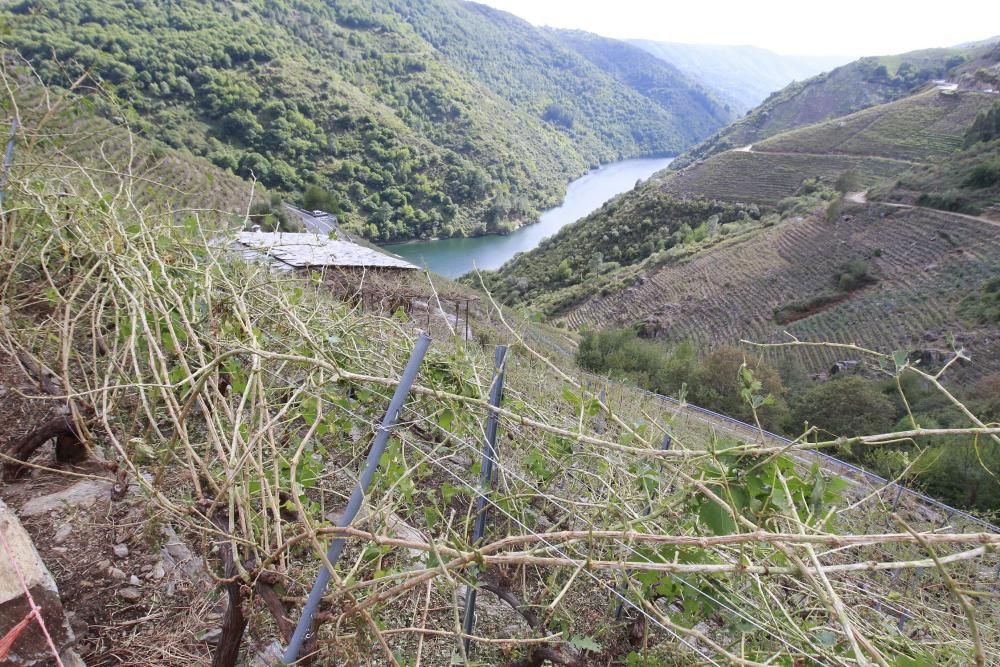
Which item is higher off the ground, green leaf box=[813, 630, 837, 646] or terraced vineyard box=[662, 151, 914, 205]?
terraced vineyard box=[662, 151, 914, 205]

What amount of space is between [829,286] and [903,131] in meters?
29.2

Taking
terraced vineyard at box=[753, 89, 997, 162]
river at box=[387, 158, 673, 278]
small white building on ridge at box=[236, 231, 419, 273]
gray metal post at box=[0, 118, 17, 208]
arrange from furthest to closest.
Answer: river at box=[387, 158, 673, 278]
terraced vineyard at box=[753, 89, 997, 162]
small white building on ridge at box=[236, 231, 419, 273]
gray metal post at box=[0, 118, 17, 208]

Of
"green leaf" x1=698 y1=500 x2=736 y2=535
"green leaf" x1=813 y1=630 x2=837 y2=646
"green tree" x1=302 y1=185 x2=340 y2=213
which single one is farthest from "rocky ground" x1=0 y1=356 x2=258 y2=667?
"green tree" x1=302 y1=185 x2=340 y2=213

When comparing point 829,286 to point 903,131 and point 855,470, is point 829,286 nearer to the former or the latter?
point 903,131

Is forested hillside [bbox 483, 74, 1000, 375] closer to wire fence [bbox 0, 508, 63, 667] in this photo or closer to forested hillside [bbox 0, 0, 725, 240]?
forested hillside [bbox 0, 0, 725, 240]

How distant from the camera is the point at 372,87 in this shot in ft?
253

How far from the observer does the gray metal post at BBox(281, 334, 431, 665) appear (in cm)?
→ 125

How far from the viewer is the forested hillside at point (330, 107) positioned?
50.0 metres

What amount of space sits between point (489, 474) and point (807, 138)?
61.3 m

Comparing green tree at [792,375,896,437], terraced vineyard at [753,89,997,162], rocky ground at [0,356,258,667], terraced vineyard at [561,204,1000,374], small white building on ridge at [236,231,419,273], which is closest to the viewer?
rocky ground at [0,356,258,667]

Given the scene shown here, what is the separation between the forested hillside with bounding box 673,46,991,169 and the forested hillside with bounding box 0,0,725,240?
28.3 metres

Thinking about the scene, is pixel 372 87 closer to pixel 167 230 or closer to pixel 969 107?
pixel 969 107

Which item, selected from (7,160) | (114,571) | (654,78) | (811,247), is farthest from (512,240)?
(654,78)

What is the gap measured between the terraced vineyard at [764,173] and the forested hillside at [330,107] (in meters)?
22.0
